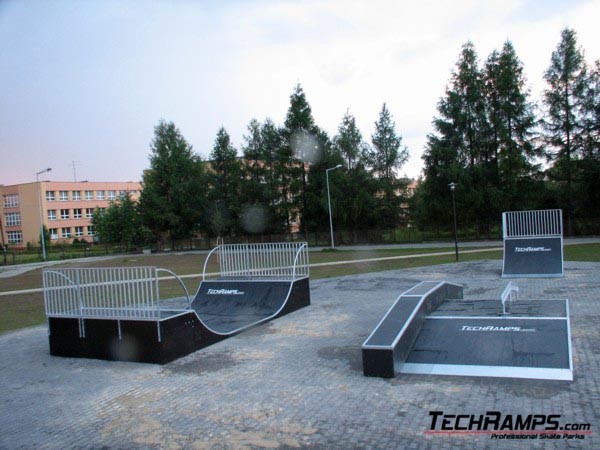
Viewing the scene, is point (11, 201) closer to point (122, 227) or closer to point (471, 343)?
point (122, 227)

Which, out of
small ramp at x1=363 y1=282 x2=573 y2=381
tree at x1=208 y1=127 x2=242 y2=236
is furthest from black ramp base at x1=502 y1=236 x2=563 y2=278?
tree at x1=208 y1=127 x2=242 y2=236

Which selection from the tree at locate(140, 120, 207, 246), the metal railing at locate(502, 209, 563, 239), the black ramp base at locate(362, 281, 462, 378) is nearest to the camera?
the black ramp base at locate(362, 281, 462, 378)

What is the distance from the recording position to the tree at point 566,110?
131 feet

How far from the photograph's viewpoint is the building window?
7806 cm

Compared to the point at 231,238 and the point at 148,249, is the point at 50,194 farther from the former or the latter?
the point at 231,238

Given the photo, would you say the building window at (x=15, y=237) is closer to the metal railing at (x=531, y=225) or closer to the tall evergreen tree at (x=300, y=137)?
the tall evergreen tree at (x=300, y=137)

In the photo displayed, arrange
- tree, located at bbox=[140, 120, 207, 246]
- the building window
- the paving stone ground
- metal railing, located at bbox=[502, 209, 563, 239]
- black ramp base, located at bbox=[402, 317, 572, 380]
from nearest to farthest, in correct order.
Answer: the paving stone ground < black ramp base, located at bbox=[402, 317, 572, 380] < metal railing, located at bbox=[502, 209, 563, 239] < tree, located at bbox=[140, 120, 207, 246] < the building window

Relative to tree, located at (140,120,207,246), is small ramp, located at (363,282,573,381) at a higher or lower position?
lower

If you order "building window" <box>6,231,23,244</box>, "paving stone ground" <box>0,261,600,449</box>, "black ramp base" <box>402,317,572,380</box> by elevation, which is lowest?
"paving stone ground" <box>0,261,600,449</box>

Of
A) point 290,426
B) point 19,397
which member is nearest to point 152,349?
point 19,397

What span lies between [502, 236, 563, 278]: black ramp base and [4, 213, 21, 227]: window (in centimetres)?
8189

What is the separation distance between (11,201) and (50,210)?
9.28 m

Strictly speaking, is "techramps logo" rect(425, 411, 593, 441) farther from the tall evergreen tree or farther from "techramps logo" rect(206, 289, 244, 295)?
the tall evergreen tree

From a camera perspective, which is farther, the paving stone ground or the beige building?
the beige building
